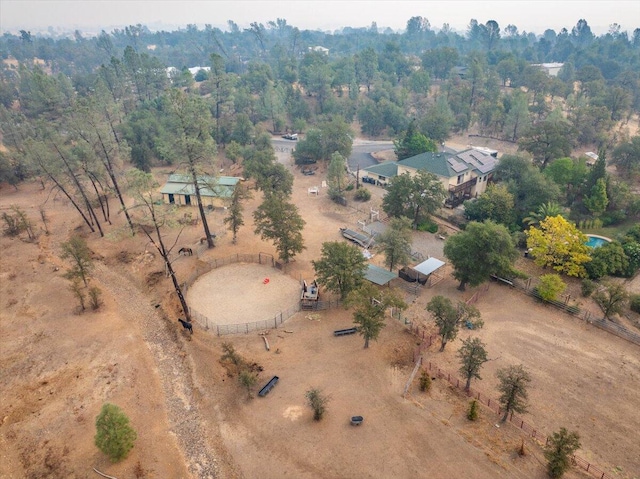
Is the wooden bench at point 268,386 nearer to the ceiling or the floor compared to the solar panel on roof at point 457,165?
nearer to the floor

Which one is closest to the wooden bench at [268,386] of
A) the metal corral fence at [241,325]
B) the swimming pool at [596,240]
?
the metal corral fence at [241,325]

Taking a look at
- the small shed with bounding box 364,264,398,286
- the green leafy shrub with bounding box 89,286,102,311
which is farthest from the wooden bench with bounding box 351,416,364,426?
the green leafy shrub with bounding box 89,286,102,311

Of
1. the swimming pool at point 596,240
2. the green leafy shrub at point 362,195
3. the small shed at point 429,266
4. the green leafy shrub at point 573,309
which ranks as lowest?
the swimming pool at point 596,240

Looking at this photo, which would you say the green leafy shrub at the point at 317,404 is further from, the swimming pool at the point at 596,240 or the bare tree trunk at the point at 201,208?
the swimming pool at the point at 596,240

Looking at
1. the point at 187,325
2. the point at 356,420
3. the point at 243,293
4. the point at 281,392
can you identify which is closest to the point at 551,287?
the point at 356,420

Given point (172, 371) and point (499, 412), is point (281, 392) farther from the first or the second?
point (499, 412)

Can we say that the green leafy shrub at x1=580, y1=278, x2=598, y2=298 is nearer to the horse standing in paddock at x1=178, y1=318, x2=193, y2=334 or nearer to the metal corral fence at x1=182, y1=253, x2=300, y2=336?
the metal corral fence at x1=182, y1=253, x2=300, y2=336

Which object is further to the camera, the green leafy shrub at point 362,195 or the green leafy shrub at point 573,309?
the green leafy shrub at point 362,195
